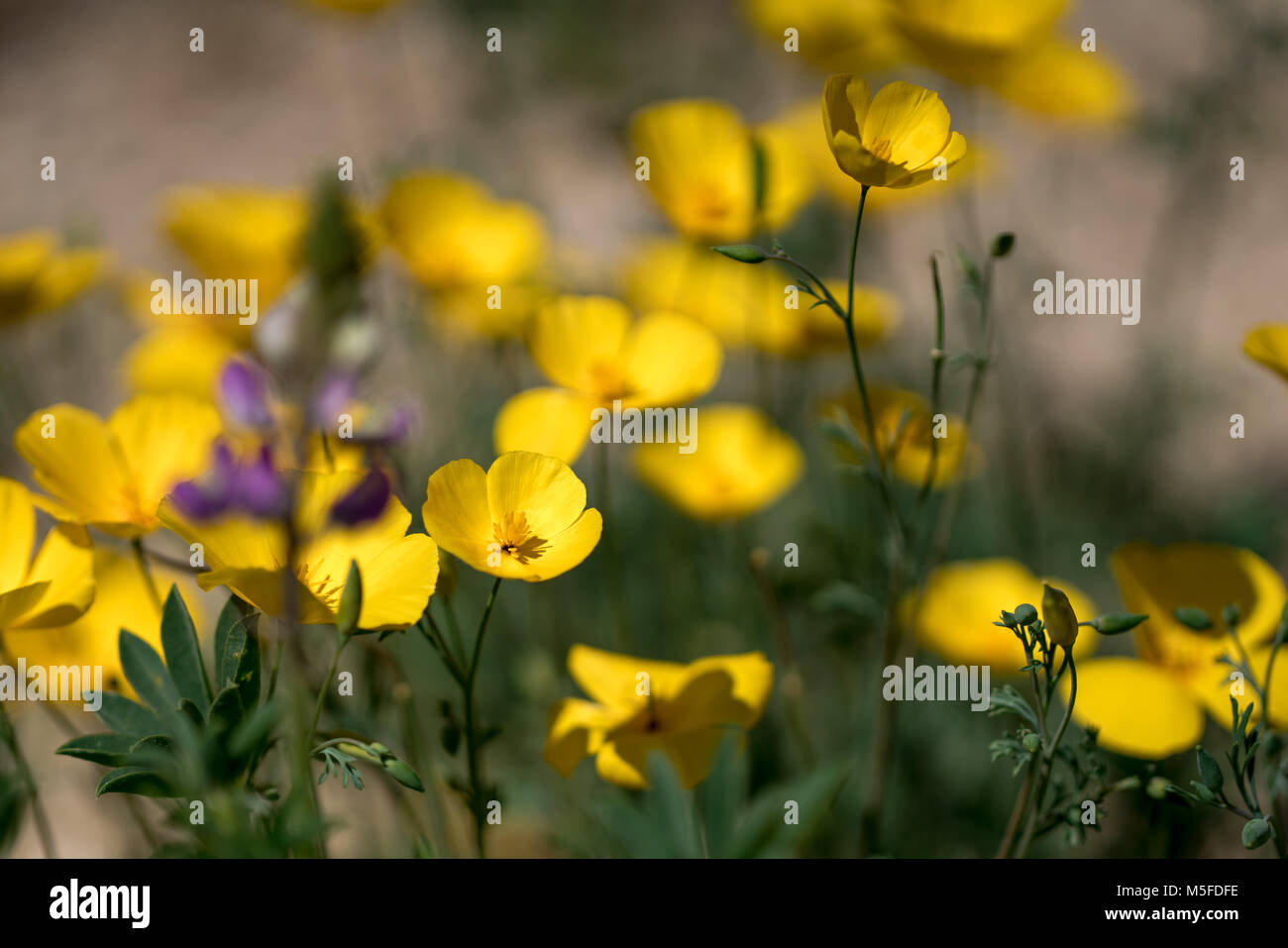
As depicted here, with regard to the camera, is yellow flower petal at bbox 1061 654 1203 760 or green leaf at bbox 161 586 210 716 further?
yellow flower petal at bbox 1061 654 1203 760

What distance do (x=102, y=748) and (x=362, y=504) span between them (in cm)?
43

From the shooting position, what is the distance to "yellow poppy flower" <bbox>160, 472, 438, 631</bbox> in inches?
34.9

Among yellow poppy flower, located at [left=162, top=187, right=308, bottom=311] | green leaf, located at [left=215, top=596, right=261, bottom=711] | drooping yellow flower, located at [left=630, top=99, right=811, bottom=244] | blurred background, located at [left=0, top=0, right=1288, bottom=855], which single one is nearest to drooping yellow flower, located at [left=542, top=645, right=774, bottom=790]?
blurred background, located at [left=0, top=0, right=1288, bottom=855]

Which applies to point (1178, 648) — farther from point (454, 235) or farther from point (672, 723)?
point (454, 235)

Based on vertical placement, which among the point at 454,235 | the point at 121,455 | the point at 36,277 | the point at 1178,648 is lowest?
the point at 1178,648

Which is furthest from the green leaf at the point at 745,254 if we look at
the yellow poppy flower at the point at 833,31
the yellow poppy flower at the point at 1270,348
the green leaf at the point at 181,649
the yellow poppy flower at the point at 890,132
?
the yellow poppy flower at the point at 833,31

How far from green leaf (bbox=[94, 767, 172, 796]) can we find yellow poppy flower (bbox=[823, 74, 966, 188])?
33.6 inches

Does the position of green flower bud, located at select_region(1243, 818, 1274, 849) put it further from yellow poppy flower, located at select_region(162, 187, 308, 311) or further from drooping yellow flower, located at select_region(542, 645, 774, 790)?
yellow poppy flower, located at select_region(162, 187, 308, 311)

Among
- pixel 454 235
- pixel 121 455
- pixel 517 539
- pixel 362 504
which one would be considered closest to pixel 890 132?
pixel 517 539

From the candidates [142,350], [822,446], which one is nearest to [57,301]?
[142,350]

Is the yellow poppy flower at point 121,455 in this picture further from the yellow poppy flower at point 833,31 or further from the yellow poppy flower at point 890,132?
the yellow poppy flower at point 833,31

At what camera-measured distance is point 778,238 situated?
2254mm

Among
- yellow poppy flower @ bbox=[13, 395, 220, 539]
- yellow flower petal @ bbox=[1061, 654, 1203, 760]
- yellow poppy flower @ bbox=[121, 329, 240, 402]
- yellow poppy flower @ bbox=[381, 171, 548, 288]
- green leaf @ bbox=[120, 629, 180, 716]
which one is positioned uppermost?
yellow poppy flower @ bbox=[381, 171, 548, 288]
